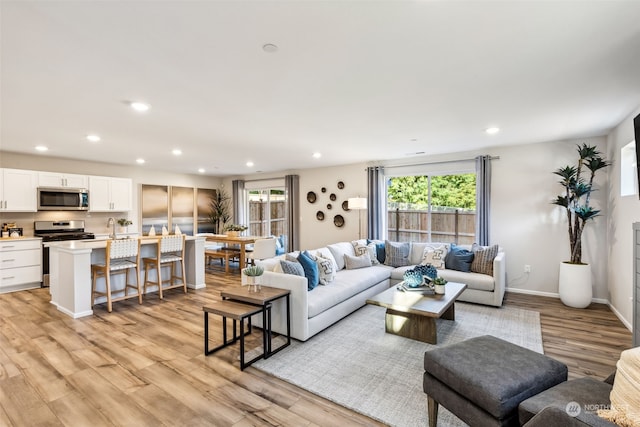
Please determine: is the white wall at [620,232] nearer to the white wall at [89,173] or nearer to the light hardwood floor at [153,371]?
the light hardwood floor at [153,371]

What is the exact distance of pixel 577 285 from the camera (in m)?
4.23

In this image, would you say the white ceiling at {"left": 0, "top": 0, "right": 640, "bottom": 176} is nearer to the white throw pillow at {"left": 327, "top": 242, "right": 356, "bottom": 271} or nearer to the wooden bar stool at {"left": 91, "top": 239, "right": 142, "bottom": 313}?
the wooden bar stool at {"left": 91, "top": 239, "right": 142, "bottom": 313}

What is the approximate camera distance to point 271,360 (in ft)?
9.26

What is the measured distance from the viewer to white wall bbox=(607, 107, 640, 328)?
3.50 metres

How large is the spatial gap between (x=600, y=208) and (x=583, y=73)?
3.04 meters

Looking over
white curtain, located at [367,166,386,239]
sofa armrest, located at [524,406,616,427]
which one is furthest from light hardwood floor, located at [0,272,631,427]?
white curtain, located at [367,166,386,239]

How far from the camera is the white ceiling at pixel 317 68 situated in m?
1.68

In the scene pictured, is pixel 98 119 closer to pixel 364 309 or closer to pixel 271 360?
pixel 271 360

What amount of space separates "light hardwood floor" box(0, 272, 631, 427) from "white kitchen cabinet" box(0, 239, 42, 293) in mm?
1449

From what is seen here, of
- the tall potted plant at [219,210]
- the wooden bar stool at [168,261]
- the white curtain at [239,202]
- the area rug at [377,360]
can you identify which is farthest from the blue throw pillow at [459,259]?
the tall potted plant at [219,210]

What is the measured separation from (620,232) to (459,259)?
1.92 metres

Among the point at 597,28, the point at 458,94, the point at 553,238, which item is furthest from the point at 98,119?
the point at 553,238

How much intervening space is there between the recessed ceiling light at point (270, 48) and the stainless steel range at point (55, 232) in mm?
6138

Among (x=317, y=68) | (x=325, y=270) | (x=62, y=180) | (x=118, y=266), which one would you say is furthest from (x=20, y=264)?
(x=317, y=68)
